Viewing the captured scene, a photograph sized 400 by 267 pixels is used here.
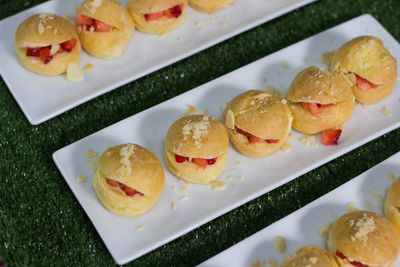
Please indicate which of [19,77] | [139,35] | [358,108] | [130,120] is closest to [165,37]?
[139,35]

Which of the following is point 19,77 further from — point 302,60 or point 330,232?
point 330,232

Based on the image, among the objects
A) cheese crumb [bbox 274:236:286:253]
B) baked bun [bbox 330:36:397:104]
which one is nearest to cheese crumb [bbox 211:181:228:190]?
cheese crumb [bbox 274:236:286:253]

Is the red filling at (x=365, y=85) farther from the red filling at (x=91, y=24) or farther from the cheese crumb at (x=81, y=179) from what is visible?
the cheese crumb at (x=81, y=179)

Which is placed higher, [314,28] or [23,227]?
[314,28]

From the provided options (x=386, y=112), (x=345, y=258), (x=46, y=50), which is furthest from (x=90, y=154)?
(x=386, y=112)

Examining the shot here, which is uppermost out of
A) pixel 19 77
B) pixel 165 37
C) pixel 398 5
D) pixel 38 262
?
pixel 398 5

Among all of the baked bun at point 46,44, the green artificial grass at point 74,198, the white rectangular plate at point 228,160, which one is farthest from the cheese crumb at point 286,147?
the baked bun at point 46,44
